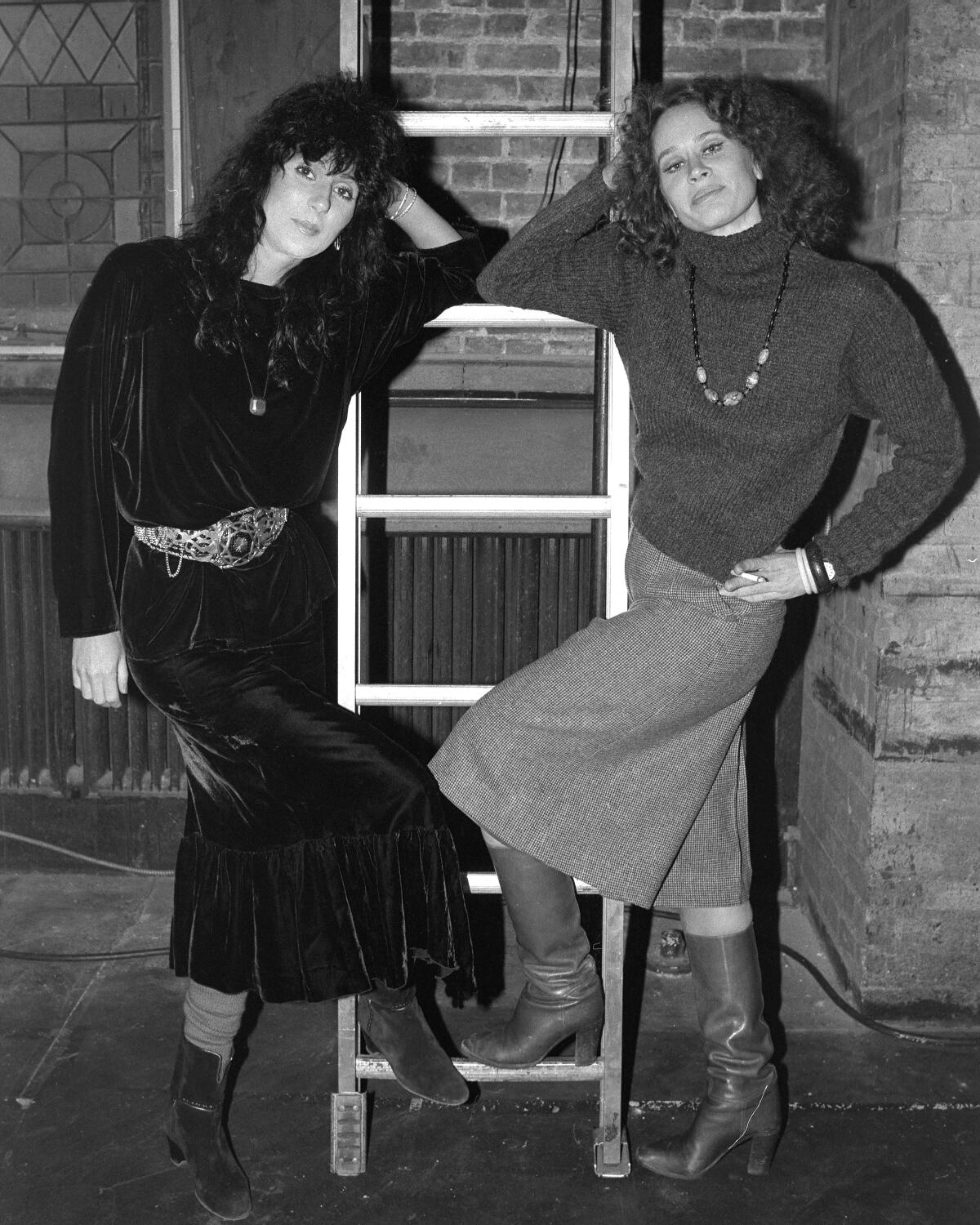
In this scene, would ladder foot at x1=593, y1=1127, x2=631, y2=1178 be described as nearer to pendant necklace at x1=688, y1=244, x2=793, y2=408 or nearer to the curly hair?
pendant necklace at x1=688, y1=244, x2=793, y2=408

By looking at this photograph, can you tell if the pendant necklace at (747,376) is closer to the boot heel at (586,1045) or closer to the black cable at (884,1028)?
the boot heel at (586,1045)

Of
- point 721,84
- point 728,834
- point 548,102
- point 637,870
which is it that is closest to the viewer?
point 721,84

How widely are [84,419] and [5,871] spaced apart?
2558 mm

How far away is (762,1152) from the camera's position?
246 cm

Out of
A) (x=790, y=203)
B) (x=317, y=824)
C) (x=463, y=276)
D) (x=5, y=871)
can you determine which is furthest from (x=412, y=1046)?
(x=5, y=871)

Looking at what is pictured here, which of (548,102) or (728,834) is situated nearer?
(728,834)

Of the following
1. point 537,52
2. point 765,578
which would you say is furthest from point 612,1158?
point 537,52

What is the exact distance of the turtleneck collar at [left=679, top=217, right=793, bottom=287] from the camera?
6.70ft

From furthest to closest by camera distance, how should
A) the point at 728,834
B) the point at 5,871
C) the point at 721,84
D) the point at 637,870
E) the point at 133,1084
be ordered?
the point at 5,871 → the point at 133,1084 → the point at 728,834 → the point at 637,870 → the point at 721,84

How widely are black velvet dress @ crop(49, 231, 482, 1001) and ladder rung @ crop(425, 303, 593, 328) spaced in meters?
0.03

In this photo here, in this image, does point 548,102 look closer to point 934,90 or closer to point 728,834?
point 934,90

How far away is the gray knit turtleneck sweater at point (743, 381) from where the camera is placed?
2002mm

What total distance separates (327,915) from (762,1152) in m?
1.02

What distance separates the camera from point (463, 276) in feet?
7.76
